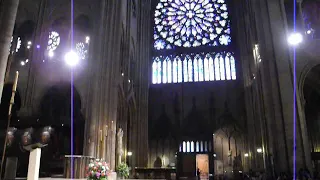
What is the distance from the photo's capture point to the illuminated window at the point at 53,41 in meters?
22.1

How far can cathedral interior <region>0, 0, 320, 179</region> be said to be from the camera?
1614cm

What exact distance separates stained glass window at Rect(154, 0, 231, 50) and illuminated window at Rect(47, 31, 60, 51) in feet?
43.0

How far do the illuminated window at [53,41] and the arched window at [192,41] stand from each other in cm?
1246

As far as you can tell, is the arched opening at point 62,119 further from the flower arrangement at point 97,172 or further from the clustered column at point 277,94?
the clustered column at point 277,94

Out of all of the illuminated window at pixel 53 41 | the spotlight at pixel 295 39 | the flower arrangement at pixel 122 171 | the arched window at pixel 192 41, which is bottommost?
the flower arrangement at pixel 122 171

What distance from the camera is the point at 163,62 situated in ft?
107

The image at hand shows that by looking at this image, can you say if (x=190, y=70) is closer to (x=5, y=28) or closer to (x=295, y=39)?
(x=295, y=39)

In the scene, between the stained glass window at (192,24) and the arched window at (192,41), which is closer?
the arched window at (192,41)

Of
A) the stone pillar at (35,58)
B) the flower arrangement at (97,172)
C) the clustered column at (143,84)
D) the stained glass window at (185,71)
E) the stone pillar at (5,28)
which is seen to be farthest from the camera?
the stained glass window at (185,71)

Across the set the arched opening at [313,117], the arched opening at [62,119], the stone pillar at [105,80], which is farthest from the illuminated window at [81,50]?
the arched opening at [313,117]

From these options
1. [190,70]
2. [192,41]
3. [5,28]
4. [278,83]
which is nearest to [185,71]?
[190,70]

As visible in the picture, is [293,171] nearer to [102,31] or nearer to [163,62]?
[102,31]

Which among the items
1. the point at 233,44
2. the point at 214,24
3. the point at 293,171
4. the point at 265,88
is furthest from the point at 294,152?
the point at 214,24

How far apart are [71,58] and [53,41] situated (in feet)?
9.53
